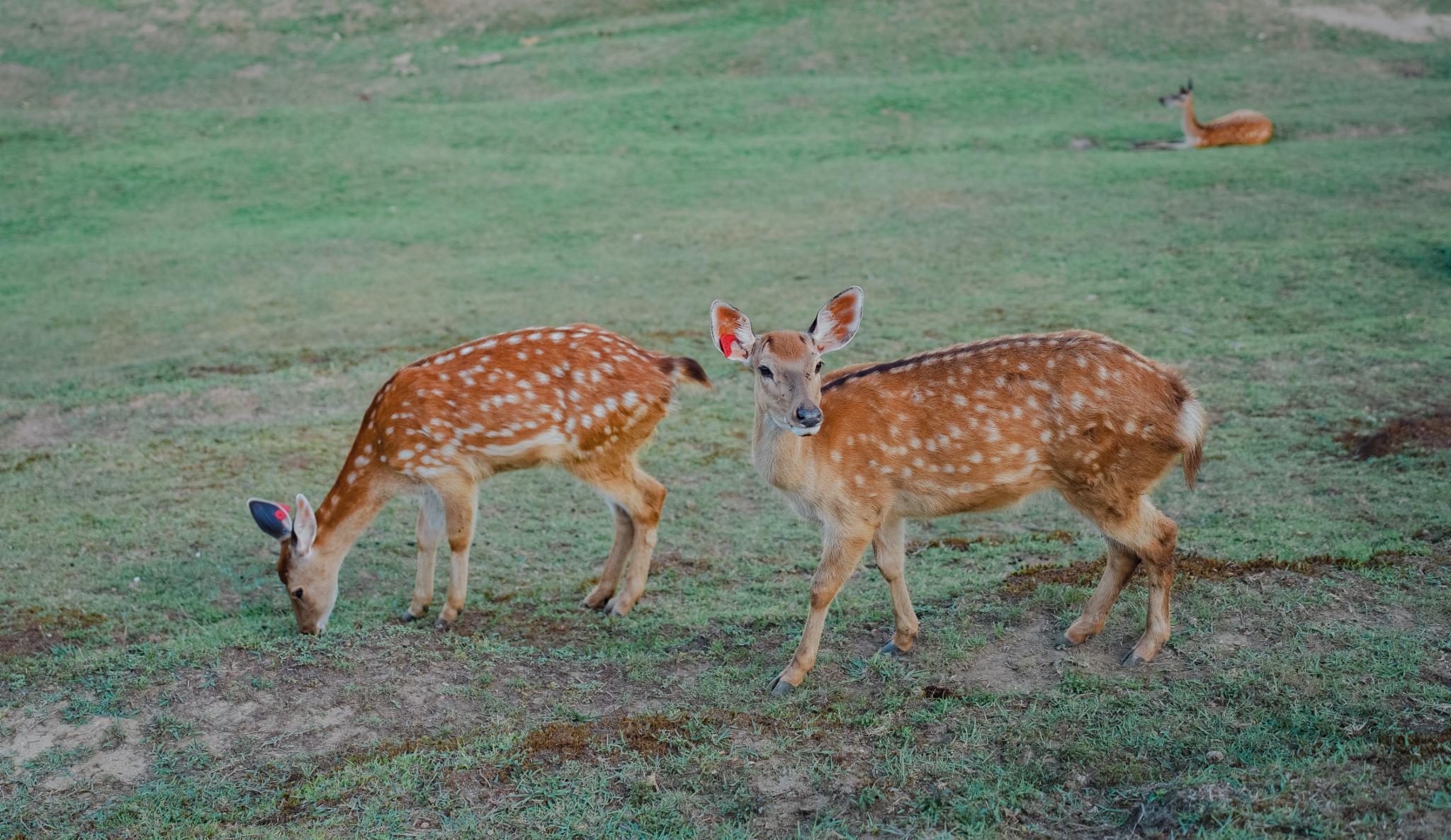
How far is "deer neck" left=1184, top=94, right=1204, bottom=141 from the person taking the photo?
16172 millimetres

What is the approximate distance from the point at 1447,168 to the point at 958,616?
466 inches

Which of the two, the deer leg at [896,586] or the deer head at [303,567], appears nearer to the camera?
the deer leg at [896,586]

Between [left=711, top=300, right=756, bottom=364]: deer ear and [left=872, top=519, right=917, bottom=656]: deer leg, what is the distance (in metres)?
1.07

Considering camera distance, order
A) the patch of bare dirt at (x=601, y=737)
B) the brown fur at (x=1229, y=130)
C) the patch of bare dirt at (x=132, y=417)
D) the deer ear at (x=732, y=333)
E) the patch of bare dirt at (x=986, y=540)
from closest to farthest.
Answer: the patch of bare dirt at (x=601, y=737) < the deer ear at (x=732, y=333) < the patch of bare dirt at (x=986, y=540) < the patch of bare dirt at (x=132, y=417) < the brown fur at (x=1229, y=130)

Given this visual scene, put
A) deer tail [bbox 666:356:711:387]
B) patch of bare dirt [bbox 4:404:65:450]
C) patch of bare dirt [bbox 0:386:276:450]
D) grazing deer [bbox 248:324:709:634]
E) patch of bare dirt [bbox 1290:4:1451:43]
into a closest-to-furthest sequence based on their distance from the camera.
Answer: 1. grazing deer [bbox 248:324:709:634]
2. deer tail [bbox 666:356:711:387]
3. patch of bare dirt [bbox 4:404:65:450]
4. patch of bare dirt [bbox 0:386:276:450]
5. patch of bare dirt [bbox 1290:4:1451:43]

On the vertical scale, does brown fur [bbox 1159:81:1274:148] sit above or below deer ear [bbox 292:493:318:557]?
below

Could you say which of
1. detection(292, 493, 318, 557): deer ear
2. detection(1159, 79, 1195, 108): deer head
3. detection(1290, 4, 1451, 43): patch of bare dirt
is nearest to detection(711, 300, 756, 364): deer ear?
detection(292, 493, 318, 557): deer ear

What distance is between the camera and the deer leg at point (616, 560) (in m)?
6.63

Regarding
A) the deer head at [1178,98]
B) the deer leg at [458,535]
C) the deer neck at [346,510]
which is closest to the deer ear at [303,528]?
the deer neck at [346,510]

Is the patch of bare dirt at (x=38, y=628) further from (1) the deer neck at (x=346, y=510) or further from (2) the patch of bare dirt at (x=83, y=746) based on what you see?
(1) the deer neck at (x=346, y=510)

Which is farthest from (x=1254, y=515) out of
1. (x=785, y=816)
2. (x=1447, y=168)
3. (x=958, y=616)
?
(x=1447, y=168)

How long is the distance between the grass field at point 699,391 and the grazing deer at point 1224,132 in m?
0.34

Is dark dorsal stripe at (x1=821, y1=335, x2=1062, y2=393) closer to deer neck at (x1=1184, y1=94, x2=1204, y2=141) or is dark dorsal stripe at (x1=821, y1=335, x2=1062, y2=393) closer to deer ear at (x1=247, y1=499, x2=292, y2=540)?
deer ear at (x1=247, y1=499, x2=292, y2=540)

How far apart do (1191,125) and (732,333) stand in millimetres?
12865
